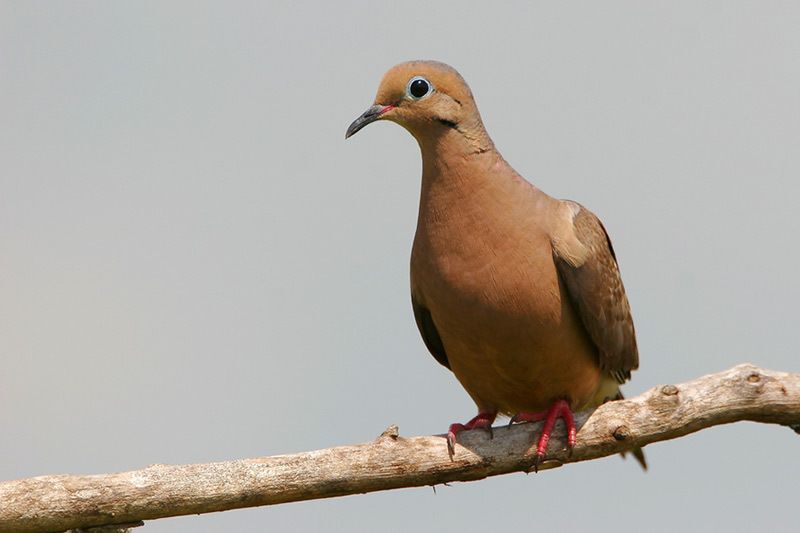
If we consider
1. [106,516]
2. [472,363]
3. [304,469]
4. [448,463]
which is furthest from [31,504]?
[472,363]

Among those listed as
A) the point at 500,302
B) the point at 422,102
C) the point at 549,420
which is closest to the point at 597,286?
the point at 500,302

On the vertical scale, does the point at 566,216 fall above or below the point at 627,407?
above

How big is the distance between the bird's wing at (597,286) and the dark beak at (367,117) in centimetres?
125

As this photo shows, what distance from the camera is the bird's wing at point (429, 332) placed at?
7.74m

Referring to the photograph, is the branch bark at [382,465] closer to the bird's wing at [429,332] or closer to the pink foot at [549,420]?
the pink foot at [549,420]

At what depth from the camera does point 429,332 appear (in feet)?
25.9

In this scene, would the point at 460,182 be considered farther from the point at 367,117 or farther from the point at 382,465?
the point at 382,465

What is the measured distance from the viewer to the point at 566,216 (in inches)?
294

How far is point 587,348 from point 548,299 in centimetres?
62

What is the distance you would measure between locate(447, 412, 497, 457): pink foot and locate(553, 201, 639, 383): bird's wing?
0.77 m

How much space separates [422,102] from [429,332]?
1.49m

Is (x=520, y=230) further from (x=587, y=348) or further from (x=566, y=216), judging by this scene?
(x=587, y=348)

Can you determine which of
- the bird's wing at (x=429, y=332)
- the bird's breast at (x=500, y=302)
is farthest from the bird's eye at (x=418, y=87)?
the bird's wing at (x=429, y=332)

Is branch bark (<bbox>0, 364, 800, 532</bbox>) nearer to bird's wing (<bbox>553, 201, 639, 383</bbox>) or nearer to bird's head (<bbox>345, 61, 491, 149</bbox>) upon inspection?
bird's wing (<bbox>553, 201, 639, 383</bbox>)
